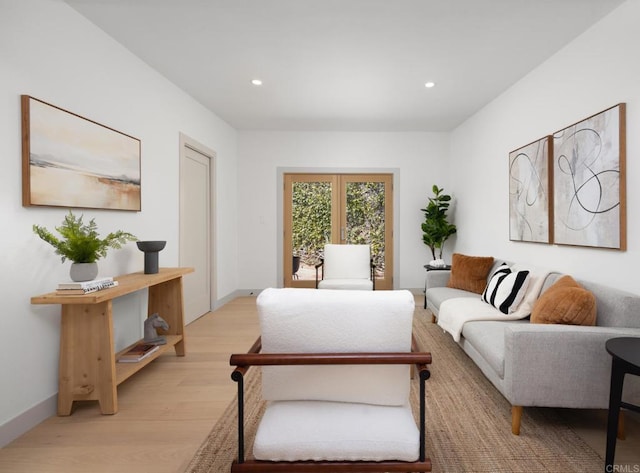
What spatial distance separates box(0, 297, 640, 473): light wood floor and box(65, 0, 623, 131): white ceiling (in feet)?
8.71

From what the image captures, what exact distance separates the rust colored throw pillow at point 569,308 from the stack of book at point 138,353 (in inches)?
106

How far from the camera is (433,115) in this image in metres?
4.54

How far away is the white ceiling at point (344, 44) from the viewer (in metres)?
2.28

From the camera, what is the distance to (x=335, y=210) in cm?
551

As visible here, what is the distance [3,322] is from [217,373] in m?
1.38

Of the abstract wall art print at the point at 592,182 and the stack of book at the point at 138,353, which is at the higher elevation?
the abstract wall art print at the point at 592,182

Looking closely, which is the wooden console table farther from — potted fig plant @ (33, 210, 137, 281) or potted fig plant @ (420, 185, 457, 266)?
potted fig plant @ (420, 185, 457, 266)

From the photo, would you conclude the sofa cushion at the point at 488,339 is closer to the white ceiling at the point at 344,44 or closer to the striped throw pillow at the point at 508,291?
the striped throw pillow at the point at 508,291

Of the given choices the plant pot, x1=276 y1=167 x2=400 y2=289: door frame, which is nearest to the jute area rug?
the plant pot

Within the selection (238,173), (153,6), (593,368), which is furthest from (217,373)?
(238,173)

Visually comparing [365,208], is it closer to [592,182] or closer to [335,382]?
[592,182]

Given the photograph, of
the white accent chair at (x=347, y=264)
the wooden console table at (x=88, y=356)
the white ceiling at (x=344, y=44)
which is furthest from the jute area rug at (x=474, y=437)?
the white ceiling at (x=344, y=44)

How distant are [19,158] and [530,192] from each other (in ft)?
12.8

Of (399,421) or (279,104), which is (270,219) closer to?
(279,104)
